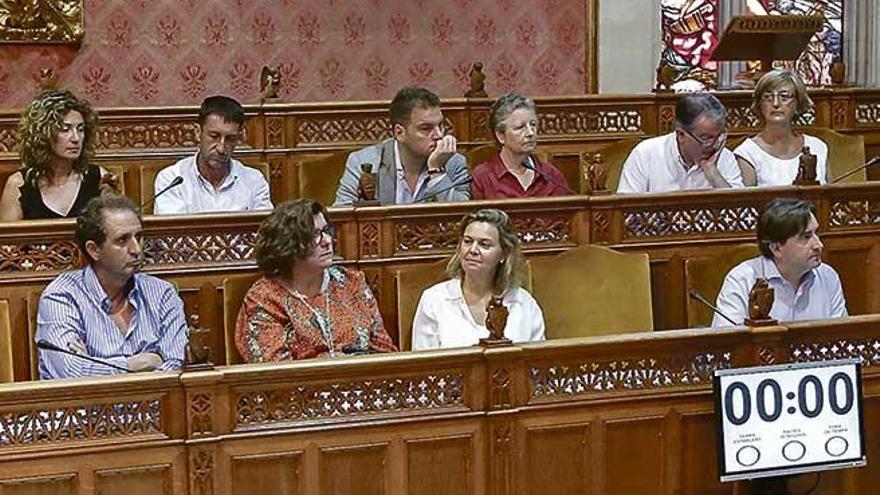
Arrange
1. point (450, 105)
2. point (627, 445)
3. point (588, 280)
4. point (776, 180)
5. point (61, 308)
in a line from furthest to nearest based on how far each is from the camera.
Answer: point (450, 105), point (776, 180), point (588, 280), point (61, 308), point (627, 445)

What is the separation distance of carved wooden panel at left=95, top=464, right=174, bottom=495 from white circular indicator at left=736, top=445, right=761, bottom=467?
129cm

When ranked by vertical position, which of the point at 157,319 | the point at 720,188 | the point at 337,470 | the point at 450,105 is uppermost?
the point at 450,105

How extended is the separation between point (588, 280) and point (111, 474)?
67.3 inches

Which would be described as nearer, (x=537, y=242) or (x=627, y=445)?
(x=627, y=445)

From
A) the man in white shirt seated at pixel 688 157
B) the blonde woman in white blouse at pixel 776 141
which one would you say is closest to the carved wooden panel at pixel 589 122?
the blonde woman in white blouse at pixel 776 141

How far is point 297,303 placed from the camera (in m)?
3.67

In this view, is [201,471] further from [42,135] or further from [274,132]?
[274,132]

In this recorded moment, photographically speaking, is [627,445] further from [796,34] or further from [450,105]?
[796,34]

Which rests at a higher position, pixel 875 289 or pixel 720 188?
pixel 720 188

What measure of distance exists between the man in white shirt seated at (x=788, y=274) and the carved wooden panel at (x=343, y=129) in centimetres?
206

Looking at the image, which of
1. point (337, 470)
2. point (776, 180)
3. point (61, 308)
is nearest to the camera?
point (337, 470)

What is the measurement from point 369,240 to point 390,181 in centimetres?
64

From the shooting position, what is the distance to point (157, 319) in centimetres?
363

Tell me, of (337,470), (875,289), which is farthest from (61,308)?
(875,289)
